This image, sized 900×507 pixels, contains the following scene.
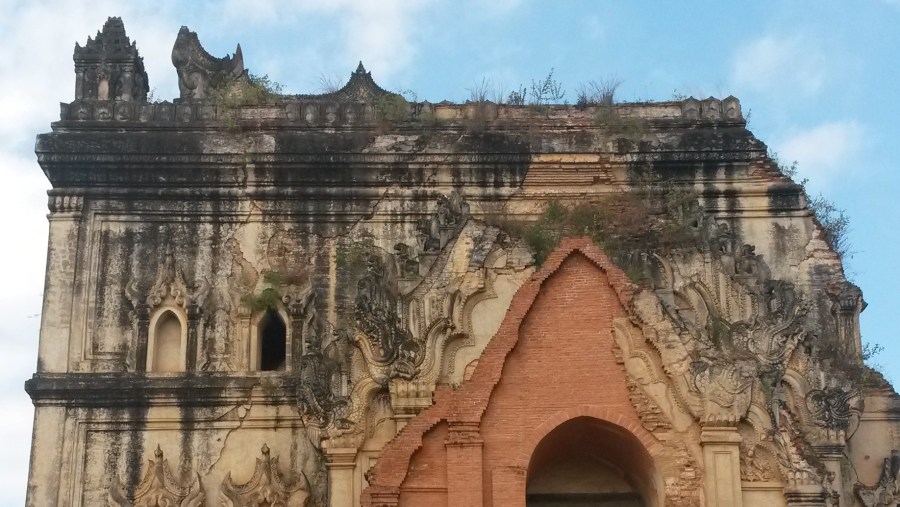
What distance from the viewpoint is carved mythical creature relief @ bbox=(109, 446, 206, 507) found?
54.0 ft

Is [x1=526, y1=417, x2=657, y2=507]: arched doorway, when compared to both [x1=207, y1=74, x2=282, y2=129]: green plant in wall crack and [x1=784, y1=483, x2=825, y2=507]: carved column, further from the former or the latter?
[x1=207, y1=74, x2=282, y2=129]: green plant in wall crack

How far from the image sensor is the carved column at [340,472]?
14.1 meters

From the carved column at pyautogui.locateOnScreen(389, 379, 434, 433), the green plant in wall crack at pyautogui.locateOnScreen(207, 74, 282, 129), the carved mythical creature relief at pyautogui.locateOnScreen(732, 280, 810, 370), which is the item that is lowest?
the carved column at pyautogui.locateOnScreen(389, 379, 434, 433)

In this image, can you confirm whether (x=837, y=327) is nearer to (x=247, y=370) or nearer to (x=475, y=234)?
(x=475, y=234)

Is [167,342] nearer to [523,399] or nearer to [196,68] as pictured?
[196,68]

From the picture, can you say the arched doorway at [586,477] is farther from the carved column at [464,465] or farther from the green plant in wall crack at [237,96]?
the green plant in wall crack at [237,96]

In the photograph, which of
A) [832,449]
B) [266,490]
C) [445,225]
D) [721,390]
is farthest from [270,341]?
[832,449]

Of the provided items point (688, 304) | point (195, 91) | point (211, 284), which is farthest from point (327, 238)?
point (688, 304)

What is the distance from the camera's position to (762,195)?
18.1 metres

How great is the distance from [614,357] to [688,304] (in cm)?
346

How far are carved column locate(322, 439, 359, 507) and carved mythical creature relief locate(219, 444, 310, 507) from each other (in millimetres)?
2292

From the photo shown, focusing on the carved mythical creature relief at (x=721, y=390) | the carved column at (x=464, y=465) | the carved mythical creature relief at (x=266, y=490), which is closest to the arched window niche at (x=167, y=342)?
the carved mythical creature relief at (x=266, y=490)

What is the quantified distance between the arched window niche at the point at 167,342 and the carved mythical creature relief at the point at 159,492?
1.32 meters

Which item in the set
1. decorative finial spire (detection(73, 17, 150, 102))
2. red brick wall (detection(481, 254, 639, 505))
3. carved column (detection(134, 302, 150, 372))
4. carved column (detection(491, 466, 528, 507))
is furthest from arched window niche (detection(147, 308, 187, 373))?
carved column (detection(491, 466, 528, 507))
